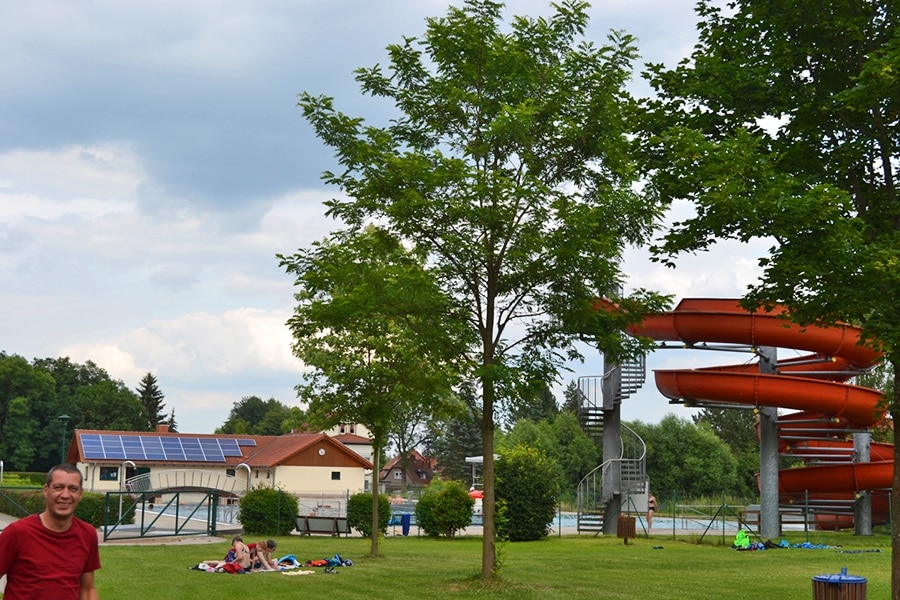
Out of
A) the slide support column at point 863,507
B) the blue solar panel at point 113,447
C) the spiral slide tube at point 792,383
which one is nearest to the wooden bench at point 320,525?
the spiral slide tube at point 792,383

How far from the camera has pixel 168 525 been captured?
135ft

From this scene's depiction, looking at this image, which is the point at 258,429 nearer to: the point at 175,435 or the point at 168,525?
the point at 175,435

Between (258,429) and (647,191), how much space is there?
122m

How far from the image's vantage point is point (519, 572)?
2075 cm

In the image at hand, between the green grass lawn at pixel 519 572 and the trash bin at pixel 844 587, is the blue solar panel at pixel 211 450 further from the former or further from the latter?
the trash bin at pixel 844 587

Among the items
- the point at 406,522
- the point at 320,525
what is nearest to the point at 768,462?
the point at 406,522

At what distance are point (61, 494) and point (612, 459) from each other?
108ft

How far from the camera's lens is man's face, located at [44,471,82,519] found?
5.60m

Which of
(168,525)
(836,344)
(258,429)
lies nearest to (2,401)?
(258,429)

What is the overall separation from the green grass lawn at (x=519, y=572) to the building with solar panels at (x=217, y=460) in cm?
3469

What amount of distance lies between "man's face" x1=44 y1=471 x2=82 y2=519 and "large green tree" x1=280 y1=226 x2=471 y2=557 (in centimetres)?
1155

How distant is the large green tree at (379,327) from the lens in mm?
17781

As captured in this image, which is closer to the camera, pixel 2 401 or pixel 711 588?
pixel 711 588

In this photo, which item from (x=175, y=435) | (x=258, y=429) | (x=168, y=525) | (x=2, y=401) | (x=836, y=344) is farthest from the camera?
(x=258, y=429)
